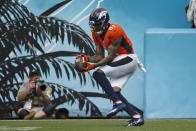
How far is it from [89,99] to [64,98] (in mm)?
469

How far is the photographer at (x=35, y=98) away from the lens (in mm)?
7113

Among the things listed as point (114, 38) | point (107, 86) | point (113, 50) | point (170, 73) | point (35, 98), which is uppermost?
point (114, 38)

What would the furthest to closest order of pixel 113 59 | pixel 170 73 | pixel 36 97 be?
pixel 170 73 → pixel 36 97 → pixel 113 59

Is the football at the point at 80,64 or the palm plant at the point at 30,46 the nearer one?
the football at the point at 80,64

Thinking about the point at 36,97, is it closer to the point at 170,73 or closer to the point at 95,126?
the point at 95,126

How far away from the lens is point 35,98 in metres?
7.29

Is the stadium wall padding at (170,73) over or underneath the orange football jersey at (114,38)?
underneath

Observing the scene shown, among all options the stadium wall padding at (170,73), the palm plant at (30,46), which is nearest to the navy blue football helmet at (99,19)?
the stadium wall padding at (170,73)

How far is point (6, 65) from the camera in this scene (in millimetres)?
8766

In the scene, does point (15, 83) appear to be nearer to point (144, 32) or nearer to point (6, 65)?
point (6, 65)

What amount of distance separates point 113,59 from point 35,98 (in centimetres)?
237

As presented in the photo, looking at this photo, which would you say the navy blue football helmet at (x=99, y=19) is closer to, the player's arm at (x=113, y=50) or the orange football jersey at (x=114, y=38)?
the orange football jersey at (x=114, y=38)

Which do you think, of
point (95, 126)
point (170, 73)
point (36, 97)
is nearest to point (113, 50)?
point (95, 126)

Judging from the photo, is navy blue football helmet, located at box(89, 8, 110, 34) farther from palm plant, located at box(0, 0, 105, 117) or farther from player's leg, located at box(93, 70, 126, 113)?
palm plant, located at box(0, 0, 105, 117)
